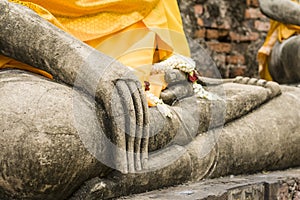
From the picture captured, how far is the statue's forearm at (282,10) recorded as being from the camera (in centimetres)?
391

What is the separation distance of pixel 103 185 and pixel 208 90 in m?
0.87

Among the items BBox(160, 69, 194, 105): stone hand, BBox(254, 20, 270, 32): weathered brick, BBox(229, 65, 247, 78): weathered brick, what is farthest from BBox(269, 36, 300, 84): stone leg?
BBox(254, 20, 270, 32): weathered brick

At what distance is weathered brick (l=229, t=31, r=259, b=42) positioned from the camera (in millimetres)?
6247

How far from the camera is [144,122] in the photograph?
76.7 inches

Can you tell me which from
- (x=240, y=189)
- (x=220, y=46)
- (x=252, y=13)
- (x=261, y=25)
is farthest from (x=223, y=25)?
(x=240, y=189)

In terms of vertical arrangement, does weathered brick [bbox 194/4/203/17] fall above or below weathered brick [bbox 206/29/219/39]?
above

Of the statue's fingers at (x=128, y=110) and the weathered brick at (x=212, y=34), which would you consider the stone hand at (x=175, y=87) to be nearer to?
the statue's fingers at (x=128, y=110)

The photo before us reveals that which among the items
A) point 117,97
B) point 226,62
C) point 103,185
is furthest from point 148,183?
point 226,62

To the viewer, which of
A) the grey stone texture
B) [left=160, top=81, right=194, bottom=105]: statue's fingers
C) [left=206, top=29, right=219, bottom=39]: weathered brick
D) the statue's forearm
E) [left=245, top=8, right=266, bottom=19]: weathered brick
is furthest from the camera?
[left=245, top=8, right=266, bottom=19]: weathered brick

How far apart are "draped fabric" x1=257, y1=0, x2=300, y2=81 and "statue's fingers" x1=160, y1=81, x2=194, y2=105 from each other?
1774mm

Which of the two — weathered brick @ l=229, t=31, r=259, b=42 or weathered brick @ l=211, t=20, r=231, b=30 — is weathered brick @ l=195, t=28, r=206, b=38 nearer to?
weathered brick @ l=211, t=20, r=231, b=30

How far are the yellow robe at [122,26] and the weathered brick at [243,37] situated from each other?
380cm

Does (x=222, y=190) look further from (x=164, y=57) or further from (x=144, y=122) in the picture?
(x=164, y=57)

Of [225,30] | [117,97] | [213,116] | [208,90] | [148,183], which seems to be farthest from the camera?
[225,30]
